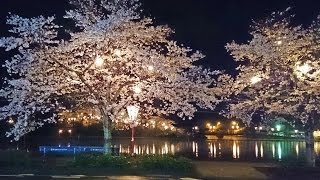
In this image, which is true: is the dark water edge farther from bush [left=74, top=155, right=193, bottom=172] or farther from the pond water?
bush [left=74, top=155, right=193, bottom=172]

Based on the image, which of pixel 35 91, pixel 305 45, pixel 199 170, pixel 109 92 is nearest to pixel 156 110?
pixel 109 92

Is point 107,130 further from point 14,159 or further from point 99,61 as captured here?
point 14,159

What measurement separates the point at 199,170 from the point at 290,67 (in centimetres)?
669

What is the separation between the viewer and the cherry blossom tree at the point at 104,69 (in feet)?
73.8

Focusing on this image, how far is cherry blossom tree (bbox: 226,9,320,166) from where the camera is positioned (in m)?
23.4

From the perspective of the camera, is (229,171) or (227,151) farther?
(227,151)

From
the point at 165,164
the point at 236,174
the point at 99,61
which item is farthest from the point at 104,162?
the point at 236,174

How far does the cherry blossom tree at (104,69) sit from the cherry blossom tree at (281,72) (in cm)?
193

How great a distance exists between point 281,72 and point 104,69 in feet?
28.9

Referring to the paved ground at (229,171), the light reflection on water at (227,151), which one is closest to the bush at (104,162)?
the paved ground at (229,171)

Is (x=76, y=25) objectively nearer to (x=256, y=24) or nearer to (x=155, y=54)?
(x=155, y=54)

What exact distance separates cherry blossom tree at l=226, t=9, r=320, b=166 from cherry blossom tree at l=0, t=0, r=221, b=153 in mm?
1932

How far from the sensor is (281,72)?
78.8ft

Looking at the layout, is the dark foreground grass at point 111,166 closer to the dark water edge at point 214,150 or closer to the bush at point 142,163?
the bush at point 142,163
